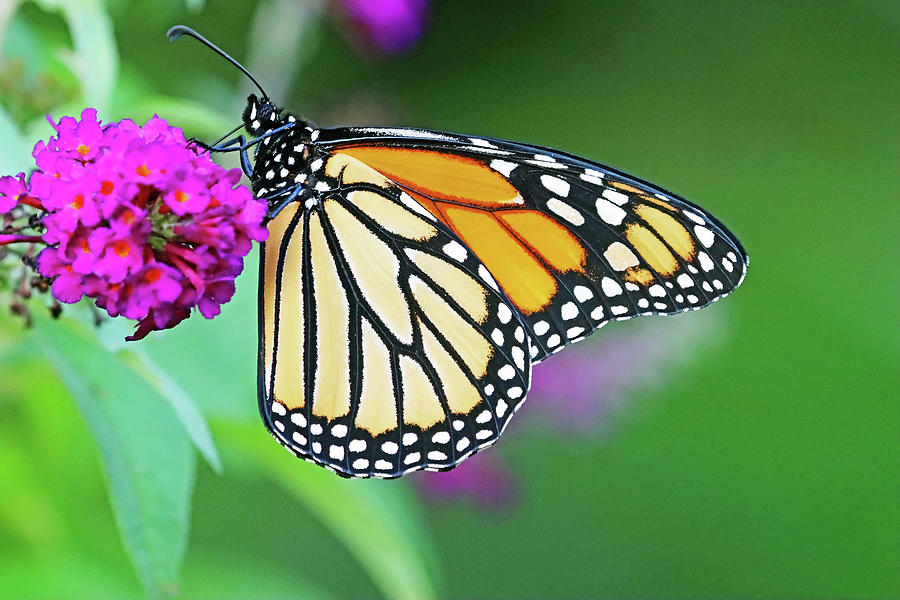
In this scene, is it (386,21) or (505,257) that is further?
(386,21)

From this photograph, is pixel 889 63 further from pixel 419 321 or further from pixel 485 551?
pixel 419 321

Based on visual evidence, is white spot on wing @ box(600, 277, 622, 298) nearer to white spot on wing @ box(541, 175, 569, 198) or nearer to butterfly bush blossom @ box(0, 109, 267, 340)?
white spot on wing @ box(541, 175, 569, 198)

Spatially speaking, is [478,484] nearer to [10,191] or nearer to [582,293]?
[582,293]

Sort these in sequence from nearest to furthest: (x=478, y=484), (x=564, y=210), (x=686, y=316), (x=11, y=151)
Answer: (x=11, y=151)
(x=564, y=210)
(x=478, y=484)
(x=686, y=316)

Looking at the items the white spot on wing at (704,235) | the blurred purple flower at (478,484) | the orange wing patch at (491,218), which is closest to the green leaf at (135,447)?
the orange wing patch at (491,218)

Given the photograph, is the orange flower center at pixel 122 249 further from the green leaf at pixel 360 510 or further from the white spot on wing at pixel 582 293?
the white spot on wing at pixel 582 293

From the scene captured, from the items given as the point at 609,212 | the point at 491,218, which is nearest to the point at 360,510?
the point at 491,218

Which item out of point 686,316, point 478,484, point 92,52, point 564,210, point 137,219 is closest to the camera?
point 137,219

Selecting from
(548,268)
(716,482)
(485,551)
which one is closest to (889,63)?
(716,482)
